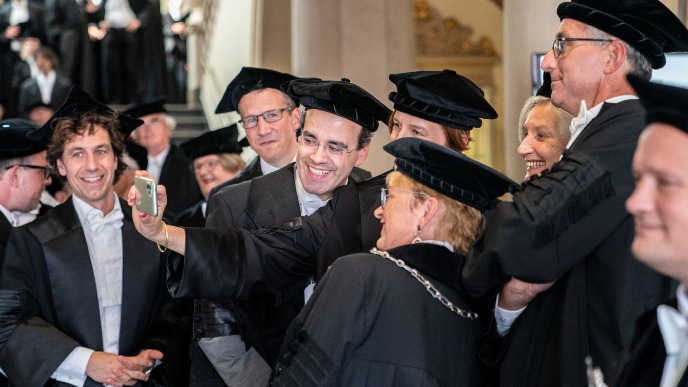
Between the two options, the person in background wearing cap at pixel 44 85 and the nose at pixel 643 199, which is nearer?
the nose at pixel 643 199

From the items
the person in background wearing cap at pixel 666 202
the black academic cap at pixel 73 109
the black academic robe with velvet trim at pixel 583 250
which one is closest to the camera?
the person in background wearing cap at pixel 666 202

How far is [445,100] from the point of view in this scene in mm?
4102

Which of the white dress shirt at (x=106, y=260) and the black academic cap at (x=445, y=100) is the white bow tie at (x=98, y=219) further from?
the black academic cap at (x=445, y=100)

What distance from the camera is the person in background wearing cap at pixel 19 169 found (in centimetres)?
520

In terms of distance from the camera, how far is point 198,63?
51.8 ft

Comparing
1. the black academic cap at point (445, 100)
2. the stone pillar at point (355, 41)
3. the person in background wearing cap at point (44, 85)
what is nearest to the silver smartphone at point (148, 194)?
the black academic cap at point (445, 100)

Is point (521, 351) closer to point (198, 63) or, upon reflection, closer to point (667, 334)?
point (667, 334)

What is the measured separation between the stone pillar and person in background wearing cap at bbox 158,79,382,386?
14.2 feet

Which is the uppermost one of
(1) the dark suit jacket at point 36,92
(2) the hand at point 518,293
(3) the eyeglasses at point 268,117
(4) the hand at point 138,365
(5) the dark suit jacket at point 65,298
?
(1) the dark suit jacket at point 36,92

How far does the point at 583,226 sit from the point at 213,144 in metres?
4.29

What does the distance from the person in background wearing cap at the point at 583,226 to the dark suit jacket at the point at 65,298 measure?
6.20 feet

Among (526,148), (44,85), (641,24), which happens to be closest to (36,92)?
(44,85)

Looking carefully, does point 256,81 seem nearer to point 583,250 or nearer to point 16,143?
point 16,143

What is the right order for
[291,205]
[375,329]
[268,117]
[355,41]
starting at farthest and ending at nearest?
[355,41]
[268,117]
[291,205]
[375,329]
